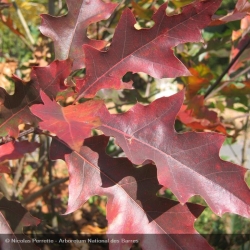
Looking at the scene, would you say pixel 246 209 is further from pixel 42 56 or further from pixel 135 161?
pixel 42 56

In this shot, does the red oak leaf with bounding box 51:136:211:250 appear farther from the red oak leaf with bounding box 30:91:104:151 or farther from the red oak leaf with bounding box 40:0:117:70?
the red oak leaf with bounding box 40:0:117:70

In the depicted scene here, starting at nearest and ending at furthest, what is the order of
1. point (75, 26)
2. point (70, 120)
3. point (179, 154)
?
point (70, 120)
point (179, 154)
point (75, 26)

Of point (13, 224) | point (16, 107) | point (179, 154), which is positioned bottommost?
point (13, 224)

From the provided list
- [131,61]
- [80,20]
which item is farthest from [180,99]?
[80,20]

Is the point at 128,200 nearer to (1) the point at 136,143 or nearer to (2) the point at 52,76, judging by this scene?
(1) the point at 136,143

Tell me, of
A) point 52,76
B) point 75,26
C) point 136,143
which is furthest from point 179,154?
point 75,26

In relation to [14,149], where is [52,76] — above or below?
above
